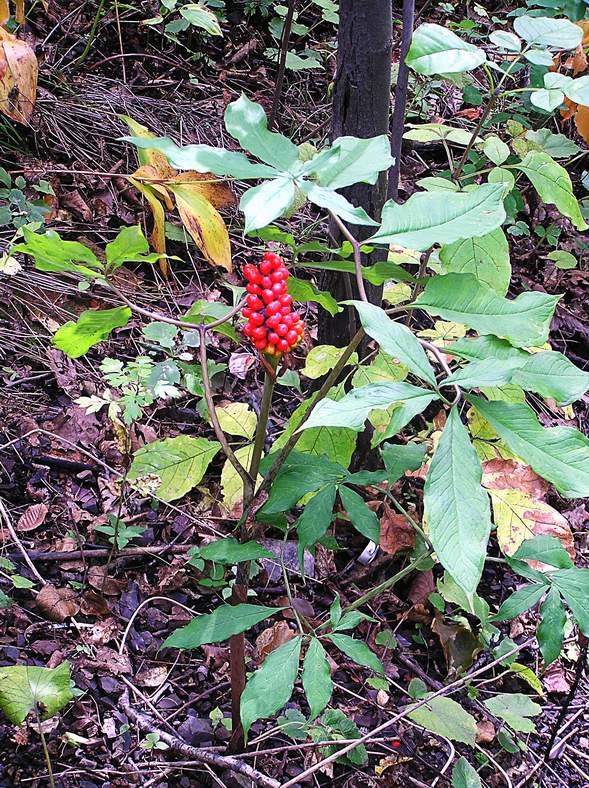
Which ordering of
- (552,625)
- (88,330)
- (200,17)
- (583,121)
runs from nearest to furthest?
(88,330), (552,625), (583,121), (200,17)

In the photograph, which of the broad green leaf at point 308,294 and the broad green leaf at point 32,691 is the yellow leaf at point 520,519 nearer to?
the broad green leaf at point 308,294

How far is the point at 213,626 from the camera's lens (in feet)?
3.88

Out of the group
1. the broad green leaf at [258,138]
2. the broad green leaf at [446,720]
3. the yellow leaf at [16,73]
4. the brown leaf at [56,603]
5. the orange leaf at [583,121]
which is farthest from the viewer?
the orange leaf at [583,121]

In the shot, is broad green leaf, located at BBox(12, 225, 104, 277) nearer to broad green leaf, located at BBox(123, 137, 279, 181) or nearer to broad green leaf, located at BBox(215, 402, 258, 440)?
broad green leaf, located at BBox(123, 137, 279, 181)

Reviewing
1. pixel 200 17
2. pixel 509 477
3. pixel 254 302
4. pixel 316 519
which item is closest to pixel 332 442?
pixel 316 519

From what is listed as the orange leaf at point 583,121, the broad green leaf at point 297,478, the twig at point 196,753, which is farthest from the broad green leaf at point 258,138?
the orange leaf at point 583,121

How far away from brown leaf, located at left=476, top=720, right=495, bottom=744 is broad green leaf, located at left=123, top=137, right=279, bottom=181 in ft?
4.52

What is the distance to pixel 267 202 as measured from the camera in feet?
2.80

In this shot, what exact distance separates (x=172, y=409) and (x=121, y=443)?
38cm

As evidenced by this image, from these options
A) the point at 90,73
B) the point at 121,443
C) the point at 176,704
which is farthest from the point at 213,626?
the point at 90,73

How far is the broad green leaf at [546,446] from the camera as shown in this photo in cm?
86

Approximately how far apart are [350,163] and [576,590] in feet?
2.50

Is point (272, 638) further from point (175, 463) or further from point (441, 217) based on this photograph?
point (441, 217)

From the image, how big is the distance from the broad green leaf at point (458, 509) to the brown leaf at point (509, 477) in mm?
724
